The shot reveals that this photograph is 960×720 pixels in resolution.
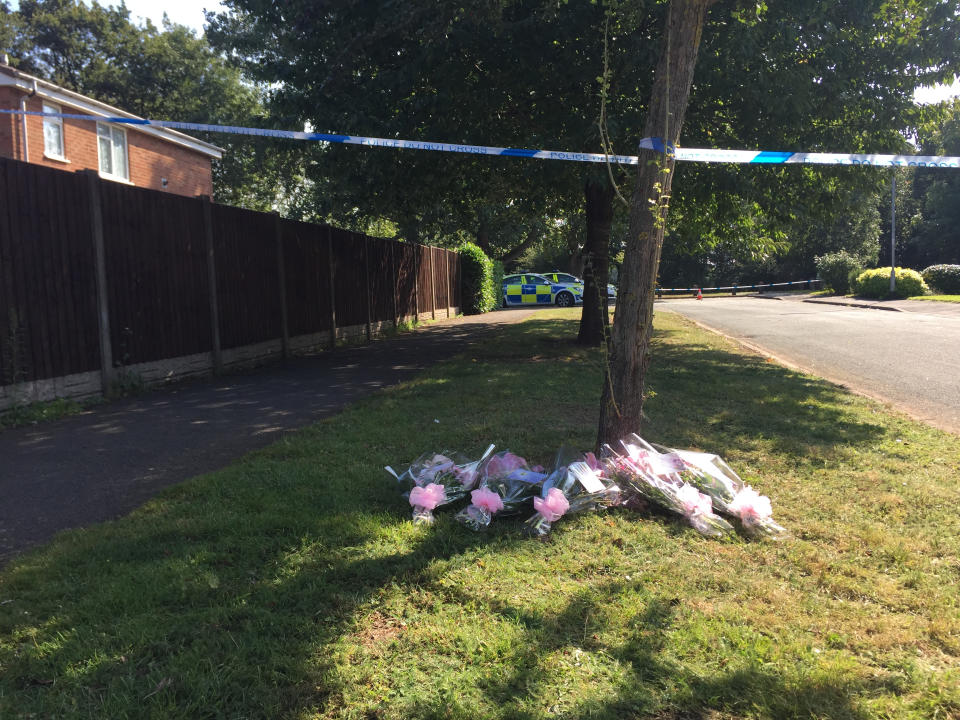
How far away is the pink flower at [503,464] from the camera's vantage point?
3.97 metres

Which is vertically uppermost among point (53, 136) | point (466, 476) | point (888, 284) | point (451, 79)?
point (53, 136)

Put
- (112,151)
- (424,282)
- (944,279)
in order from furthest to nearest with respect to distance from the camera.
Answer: (944,279)
(424,282)
(112,151)

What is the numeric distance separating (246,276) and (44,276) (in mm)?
3433

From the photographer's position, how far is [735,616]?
8.73 feet

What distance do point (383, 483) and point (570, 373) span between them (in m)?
4.72

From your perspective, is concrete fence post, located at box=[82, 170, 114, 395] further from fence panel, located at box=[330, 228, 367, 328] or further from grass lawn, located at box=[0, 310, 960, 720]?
fence panel, located at box=[330, 228, 367, 328]

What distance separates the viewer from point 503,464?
404 centimetres

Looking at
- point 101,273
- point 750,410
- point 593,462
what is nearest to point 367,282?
point 101,273

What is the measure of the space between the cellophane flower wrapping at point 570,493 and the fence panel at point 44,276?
490 centimetres

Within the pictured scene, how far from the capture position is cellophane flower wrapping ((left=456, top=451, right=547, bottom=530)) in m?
3.61

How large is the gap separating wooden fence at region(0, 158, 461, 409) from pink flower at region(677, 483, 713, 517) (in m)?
5.57

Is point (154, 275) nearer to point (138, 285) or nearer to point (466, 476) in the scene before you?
point (138, 285)

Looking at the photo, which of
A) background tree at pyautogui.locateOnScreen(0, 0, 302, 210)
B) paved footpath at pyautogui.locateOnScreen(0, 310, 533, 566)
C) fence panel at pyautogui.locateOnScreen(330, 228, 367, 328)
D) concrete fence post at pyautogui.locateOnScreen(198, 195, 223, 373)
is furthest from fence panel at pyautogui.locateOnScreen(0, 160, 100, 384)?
background tree at pyautogui.locateOnScreen(0, 0, 302, 210)

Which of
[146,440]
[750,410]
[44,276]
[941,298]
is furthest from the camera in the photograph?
[941,298]
